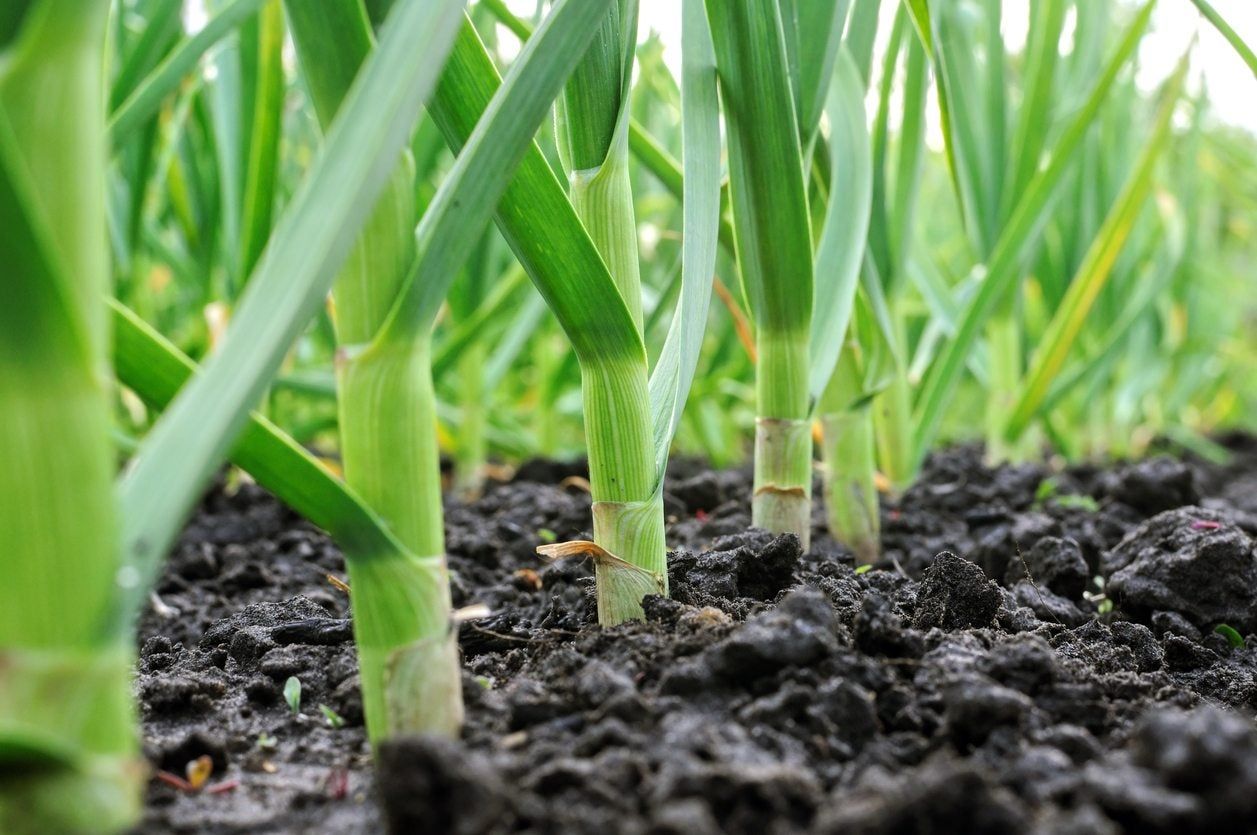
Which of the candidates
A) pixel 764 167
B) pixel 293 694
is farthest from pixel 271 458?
pixel 764 167

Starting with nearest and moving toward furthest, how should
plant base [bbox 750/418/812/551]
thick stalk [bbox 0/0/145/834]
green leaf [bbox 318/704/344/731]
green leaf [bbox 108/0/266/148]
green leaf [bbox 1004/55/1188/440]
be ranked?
thick stalk [bbox 0/0/145/834]
green leaf [bbox 318/704/344/731]
green leaf [bbox 108/0/266/148]
plant base [bbox 750/418/812/551]
green leaf [bbox 1004/55/1188/440]

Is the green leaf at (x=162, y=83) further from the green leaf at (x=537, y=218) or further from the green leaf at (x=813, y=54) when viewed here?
the green leaf at (x=813, y=54)

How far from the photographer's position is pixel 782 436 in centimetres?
90

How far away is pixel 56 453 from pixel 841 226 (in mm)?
721

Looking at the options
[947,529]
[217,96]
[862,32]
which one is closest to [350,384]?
[862,32]

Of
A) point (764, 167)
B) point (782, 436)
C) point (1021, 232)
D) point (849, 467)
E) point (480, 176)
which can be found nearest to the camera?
point (480, 176)

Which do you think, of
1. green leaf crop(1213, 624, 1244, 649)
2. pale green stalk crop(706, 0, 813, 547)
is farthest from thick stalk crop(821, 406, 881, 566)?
green leaf crop(1213, 624, 1244, 649)

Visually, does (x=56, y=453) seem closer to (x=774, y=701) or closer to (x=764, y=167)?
(x=774, y=701)

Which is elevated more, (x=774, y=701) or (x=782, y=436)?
(x=782, y=436)

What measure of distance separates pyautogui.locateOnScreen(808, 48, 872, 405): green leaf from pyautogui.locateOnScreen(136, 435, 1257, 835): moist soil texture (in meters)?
0.19

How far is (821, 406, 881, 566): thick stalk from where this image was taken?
1.09 m

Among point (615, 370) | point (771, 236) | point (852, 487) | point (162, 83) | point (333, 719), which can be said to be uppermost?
point (162, 83)

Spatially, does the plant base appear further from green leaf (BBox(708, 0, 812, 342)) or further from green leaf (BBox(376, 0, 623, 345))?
green leaf (BBox(376, 0, 623, 345))

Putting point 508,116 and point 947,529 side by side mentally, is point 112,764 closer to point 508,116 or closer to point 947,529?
point 508,116
